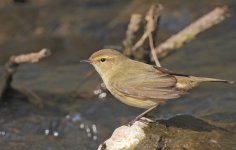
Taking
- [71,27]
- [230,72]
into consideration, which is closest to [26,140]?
[230,72]

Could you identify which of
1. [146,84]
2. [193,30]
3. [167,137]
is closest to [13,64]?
[193,30]

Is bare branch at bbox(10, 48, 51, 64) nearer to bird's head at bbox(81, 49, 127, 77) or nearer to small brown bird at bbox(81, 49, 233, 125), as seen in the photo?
bird's head at bbox(81, 49, 127, 77)

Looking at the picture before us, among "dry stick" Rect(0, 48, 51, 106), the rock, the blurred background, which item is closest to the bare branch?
"dry stick" Rect(0, 48, 51, 106)

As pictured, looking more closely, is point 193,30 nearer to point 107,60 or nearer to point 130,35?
point 130,35

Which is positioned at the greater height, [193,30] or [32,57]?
[193,30]

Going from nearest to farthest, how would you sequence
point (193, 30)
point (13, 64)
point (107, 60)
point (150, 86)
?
point (150, 86) → point (107, 60) → point (13, 64) → point (193, 30)

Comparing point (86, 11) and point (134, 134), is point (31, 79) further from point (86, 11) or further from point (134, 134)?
point (134, 134)
